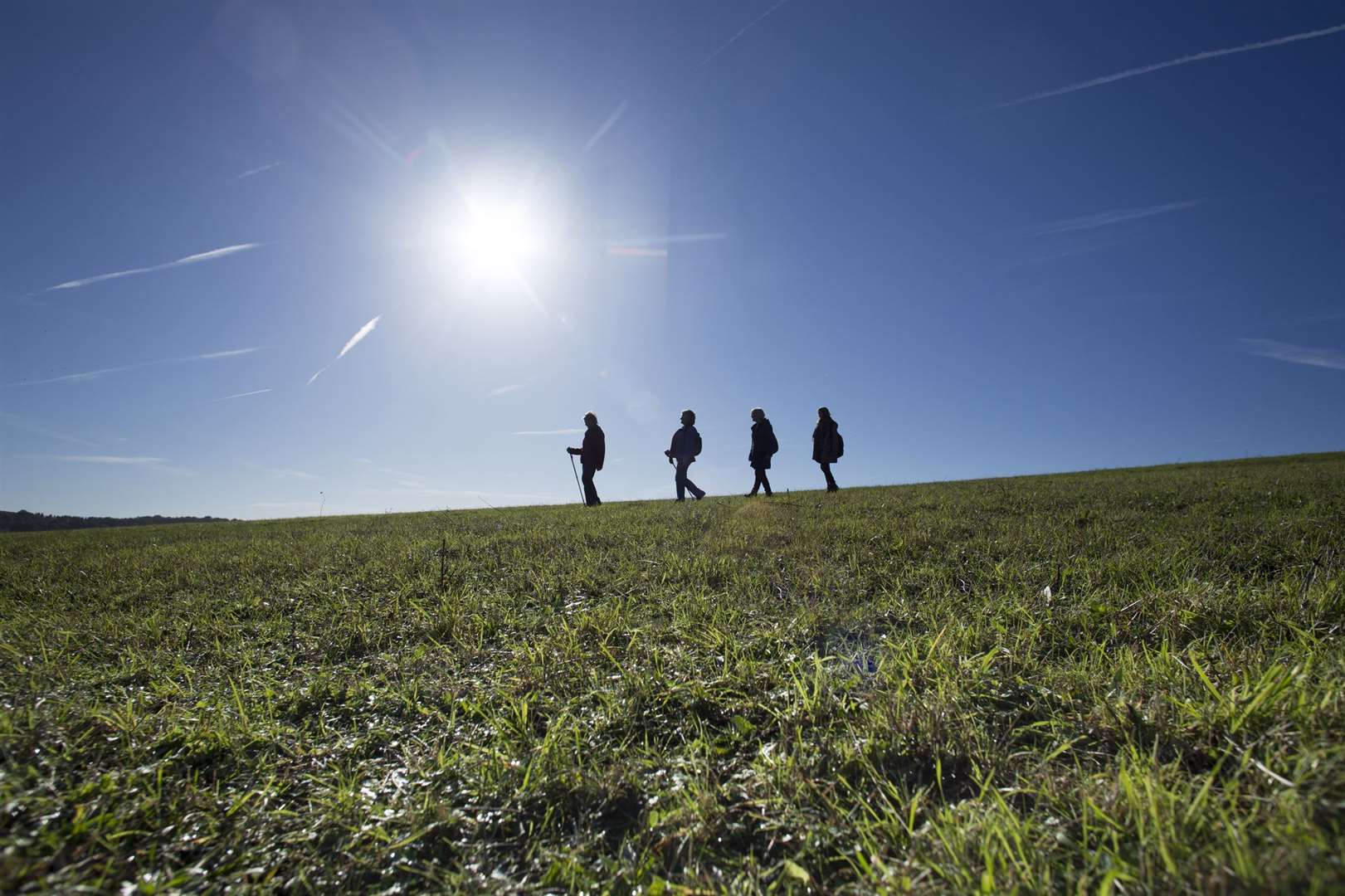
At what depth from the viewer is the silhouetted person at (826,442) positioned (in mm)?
17766

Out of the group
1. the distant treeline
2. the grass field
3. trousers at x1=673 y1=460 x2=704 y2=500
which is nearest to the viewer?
the grass field

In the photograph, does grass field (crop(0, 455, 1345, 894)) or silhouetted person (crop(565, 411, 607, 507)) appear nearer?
grass field (crop(0, 455, 1345, 894))

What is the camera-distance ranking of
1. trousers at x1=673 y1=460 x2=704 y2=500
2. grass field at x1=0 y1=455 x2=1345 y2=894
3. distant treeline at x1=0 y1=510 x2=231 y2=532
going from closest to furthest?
grass field at x1=0 y1=455 x2=1345 y2=894
trousers at x1=673 y1=460 x2=704 y2=500
distant treeline at x1=0 y1=510 x2=231 y2=532

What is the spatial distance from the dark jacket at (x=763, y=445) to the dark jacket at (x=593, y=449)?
15.5 feet

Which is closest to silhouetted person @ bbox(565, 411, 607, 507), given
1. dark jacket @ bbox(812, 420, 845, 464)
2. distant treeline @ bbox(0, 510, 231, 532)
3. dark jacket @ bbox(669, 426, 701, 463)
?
dark jacket @ bbox(669, 426, 701, 463)

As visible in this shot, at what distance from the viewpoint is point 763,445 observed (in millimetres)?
17766

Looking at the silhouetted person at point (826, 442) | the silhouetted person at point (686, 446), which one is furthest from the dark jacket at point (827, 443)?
the silhouetted person at point (686, 446)

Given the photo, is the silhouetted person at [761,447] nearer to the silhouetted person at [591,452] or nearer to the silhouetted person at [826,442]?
the silhouetted person at [826,442]

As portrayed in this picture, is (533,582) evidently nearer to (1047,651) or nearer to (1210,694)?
(1047,651)

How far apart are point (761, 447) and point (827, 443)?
2.04 meters

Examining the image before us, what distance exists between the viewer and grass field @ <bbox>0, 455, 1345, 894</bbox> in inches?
71.2

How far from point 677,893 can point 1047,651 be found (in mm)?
2554

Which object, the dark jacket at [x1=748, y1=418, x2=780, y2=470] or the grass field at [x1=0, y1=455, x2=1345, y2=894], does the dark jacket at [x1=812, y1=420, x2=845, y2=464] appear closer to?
the dark jacket at [x1=748, y1=418, x2=780, y2=470]

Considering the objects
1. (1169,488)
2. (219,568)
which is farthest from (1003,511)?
(219,568)
